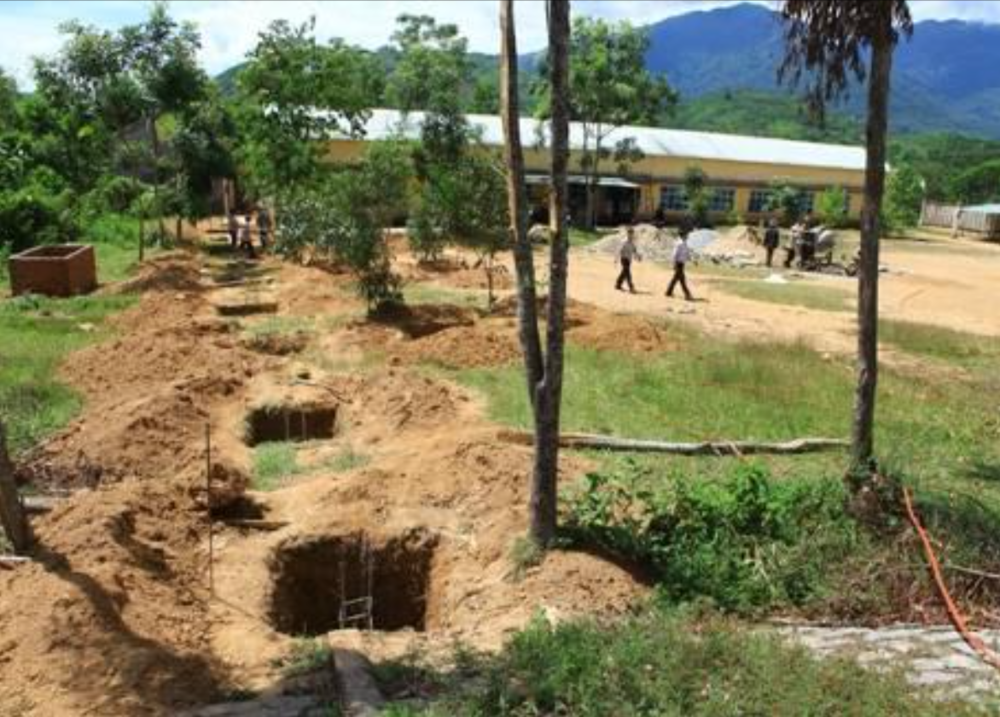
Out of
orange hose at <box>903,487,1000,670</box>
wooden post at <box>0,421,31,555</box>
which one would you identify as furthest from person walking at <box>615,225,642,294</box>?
wooden post at <box>0,421,31,555</box>

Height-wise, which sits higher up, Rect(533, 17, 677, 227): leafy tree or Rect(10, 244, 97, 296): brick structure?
Rect(533, 17, 677, 227): leafy tree

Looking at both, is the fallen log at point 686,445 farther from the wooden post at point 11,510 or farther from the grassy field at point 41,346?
the grassy field at point 41,346

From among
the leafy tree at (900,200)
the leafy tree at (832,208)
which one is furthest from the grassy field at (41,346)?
the leafy tree at (900,200)

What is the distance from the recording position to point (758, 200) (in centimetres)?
4972

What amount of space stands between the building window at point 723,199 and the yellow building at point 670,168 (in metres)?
0.05

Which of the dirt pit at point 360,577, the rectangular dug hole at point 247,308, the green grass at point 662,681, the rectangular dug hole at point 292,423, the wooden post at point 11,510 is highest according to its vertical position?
the wooden post at point 11,510

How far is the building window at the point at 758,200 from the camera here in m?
49.4

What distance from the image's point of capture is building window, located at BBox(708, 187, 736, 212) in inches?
1927

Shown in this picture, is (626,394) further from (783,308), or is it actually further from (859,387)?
(783,308)

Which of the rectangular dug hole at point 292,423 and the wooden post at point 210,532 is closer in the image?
the wooden post at point 210,532

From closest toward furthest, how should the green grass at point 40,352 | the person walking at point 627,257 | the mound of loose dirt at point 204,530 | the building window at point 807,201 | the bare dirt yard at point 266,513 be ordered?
the mound of loose dirt at point 204,530 < the bare dirt yard at point 266,513 < the green grass at point 40,352 < the person walking at point 627,257 < the building window at point 807,201

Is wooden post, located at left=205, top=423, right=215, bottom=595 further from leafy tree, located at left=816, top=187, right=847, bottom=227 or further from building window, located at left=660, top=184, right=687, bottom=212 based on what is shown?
leafy tree, located at left=816, top=187, right=847, bottom=227

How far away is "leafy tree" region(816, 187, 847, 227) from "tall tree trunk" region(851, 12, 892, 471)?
4007cm

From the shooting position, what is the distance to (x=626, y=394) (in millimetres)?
13094
